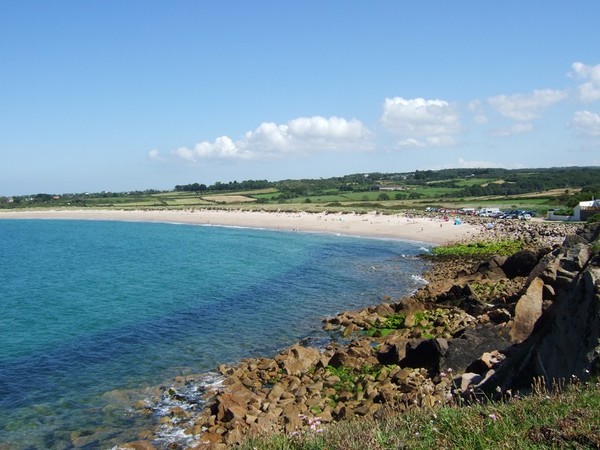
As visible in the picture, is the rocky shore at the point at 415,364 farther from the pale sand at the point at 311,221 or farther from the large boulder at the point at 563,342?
the pale sand at the point at 311,221

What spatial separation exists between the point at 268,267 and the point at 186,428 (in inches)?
1276

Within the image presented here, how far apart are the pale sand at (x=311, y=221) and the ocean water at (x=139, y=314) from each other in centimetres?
675

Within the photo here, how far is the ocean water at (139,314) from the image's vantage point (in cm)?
1641

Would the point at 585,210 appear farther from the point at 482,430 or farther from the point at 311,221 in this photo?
the point at 482,430

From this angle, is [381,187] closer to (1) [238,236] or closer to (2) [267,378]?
(1) [238,236]

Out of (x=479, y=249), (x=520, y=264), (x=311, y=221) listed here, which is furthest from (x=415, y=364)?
(x=311, y=221)

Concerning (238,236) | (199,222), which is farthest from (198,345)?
(199,222)

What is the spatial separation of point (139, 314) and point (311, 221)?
64.1m

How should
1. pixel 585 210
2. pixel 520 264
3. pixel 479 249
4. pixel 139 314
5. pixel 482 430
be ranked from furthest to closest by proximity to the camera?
pixel 585 210 < pixel 479 249 < pixel 520 264 < pixel 139 314 < pixel 482 430

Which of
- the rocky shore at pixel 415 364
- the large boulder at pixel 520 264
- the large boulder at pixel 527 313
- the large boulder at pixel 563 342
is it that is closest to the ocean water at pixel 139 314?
the rocky shore at pixel 415 364

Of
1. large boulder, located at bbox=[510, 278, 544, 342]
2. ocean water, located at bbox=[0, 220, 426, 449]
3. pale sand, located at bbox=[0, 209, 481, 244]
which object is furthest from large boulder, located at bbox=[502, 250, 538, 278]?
pale sand, located at bbox=[0, 209, 481, 244]

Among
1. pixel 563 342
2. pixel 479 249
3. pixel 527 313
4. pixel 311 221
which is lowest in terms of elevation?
pixel 479 249

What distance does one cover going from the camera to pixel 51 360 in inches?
841

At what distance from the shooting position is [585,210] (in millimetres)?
63125
